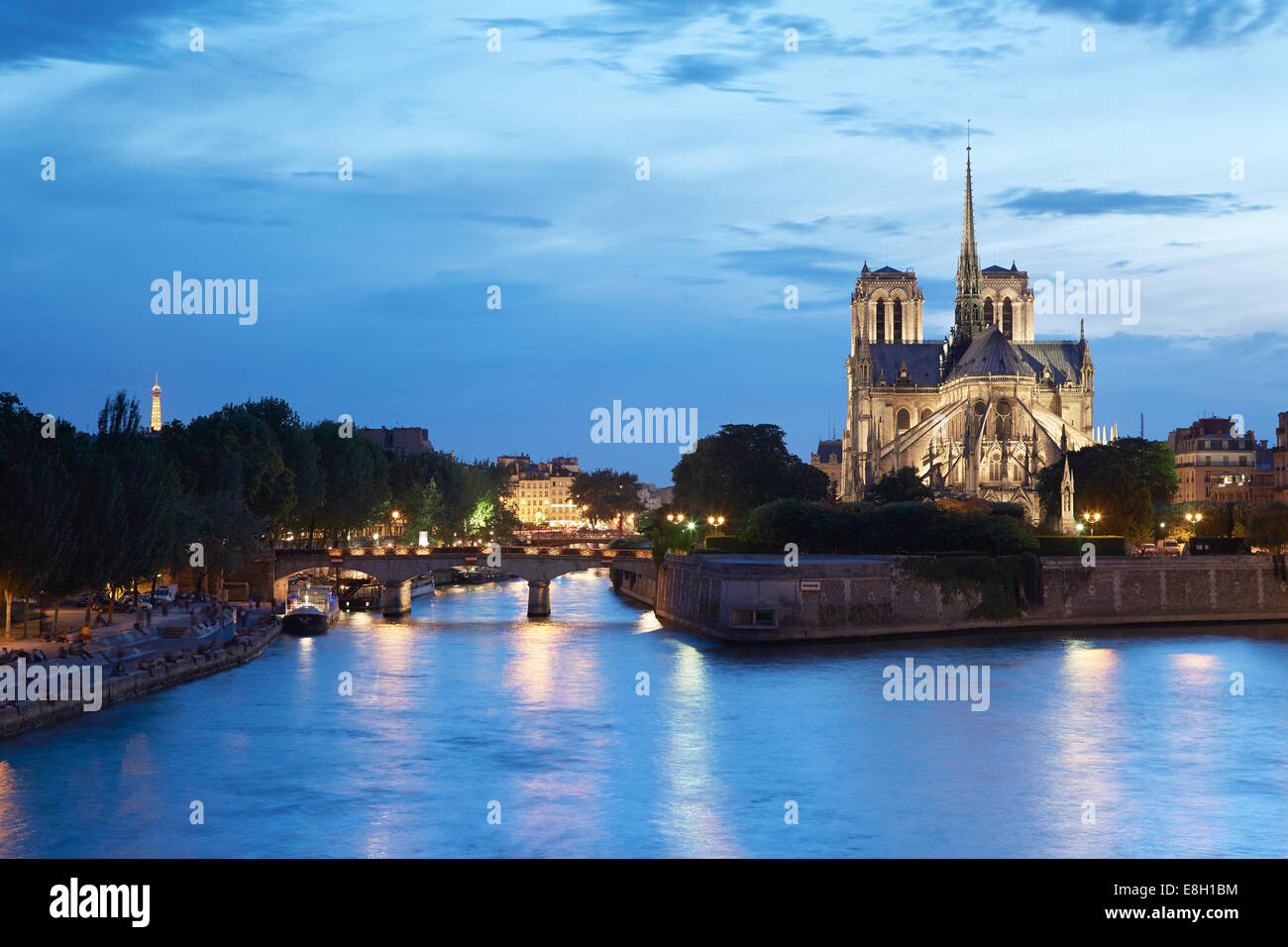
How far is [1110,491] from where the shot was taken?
286 ft

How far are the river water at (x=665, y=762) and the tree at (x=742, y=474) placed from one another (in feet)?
125

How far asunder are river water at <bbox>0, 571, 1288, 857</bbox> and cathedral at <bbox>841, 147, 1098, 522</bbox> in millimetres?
56898

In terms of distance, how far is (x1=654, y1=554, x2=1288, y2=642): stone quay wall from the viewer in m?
56.8

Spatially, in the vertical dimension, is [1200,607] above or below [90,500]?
Result: below

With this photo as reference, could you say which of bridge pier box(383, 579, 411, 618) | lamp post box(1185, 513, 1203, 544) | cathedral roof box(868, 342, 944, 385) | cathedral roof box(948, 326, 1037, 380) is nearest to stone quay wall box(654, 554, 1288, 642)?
bridge pier box(383, 579, 411, 618)

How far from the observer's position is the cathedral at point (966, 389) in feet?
370

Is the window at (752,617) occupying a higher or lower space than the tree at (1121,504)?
lower

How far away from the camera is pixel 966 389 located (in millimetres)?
120188

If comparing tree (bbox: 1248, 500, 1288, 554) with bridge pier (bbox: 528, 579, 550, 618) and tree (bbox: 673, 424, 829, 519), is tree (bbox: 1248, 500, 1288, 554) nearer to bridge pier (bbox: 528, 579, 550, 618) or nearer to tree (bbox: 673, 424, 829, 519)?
tree (bbox: 673, 424, 829, 519)

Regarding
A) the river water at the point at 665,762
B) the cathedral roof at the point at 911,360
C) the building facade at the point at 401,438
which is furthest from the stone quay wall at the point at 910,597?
the building facade at the point at 401,438

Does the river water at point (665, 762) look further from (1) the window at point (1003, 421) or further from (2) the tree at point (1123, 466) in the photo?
(1) the window at point (1003, 421)
